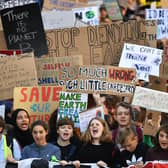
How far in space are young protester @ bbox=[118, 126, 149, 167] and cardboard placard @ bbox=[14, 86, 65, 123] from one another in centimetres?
74

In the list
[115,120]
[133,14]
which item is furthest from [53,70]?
[133,14]

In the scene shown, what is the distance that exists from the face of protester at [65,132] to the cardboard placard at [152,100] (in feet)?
2.09

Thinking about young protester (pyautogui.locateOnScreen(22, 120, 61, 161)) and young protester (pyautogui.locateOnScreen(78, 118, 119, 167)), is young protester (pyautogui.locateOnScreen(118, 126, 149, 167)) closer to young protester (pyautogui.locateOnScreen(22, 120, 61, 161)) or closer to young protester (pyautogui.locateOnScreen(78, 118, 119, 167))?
young protester (pyautogui.locateOnScreen(78, 118, 119, 167))

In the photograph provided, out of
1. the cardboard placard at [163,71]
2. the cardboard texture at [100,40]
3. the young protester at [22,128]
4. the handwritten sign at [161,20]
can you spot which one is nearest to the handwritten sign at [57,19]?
the cardboard texture at [100,40]

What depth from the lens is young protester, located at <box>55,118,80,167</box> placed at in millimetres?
5434

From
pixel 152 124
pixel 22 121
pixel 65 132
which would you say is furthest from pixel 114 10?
pixel 65 132

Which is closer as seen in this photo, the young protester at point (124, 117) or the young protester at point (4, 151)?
the young protester at point (4, 151)

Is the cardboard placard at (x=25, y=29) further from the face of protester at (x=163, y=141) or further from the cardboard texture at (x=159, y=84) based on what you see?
the face of protester at (x=163, y=141)

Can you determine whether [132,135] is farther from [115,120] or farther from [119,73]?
[119,73]

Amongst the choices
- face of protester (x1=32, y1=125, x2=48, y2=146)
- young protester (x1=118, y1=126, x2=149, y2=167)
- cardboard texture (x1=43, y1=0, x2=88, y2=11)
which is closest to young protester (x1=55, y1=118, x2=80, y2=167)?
face of protester (x1=32, y1=125, x2=48, y2=146)

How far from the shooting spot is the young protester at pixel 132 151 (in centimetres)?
539

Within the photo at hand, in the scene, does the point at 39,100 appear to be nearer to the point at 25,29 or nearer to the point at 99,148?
the point at 99,148

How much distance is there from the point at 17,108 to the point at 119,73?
969 millimetres

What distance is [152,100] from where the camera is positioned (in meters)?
5.70
